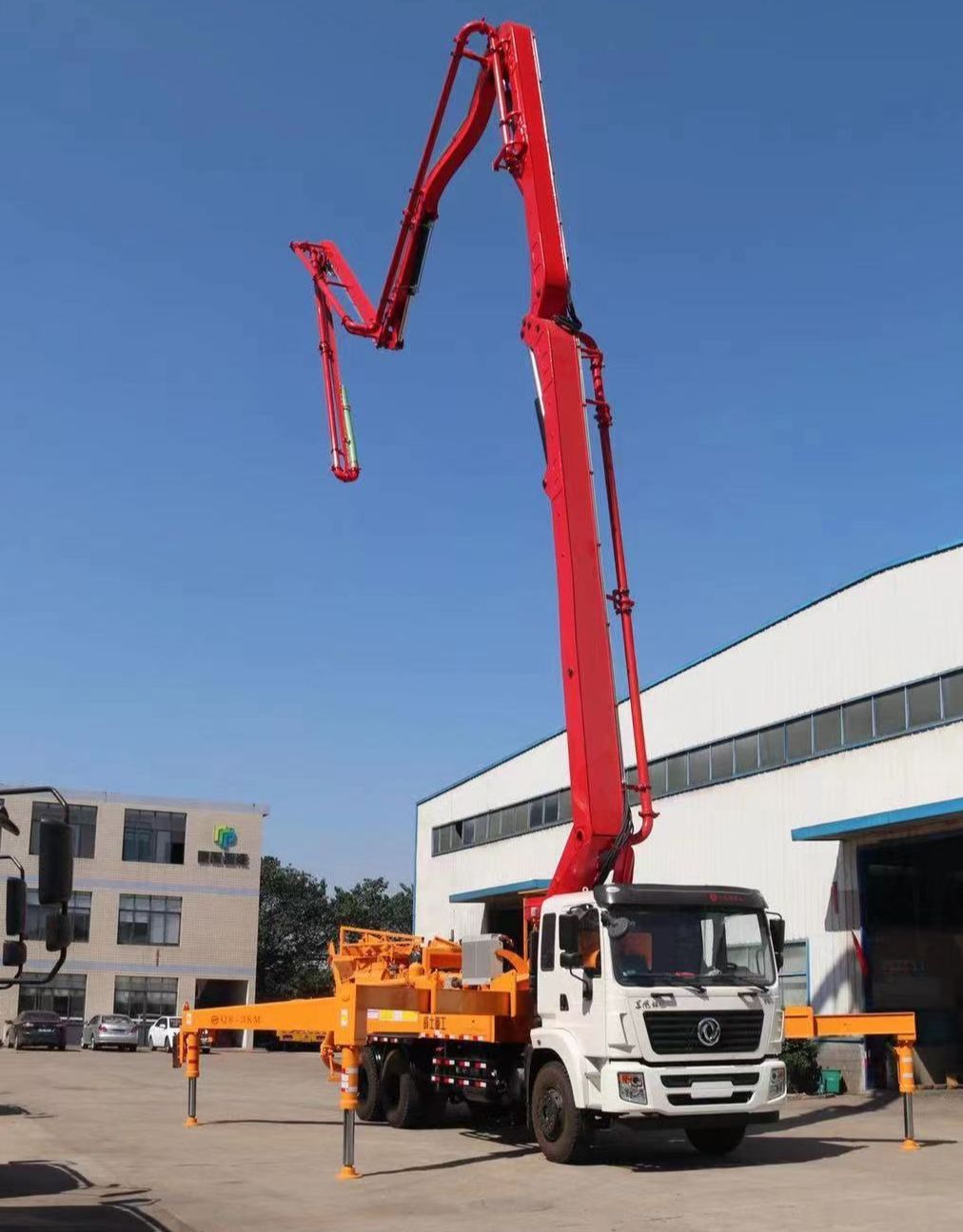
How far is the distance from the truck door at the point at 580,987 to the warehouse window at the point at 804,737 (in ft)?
36.9

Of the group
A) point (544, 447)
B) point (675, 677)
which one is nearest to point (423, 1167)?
point (544, 447)

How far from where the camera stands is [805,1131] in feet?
58.7

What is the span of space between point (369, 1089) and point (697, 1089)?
22.6ft

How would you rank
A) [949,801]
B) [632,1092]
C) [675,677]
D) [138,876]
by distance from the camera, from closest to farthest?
[632,1092] → [949,801] → [675,677] → [138,876]

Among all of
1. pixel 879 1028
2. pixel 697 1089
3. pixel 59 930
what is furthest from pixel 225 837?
pixel 59 930

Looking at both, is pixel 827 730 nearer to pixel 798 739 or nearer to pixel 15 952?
pixel 798 739

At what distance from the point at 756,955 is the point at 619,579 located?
491 centimetres

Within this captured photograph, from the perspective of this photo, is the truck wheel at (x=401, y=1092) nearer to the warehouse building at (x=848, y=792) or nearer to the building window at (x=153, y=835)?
the warehouse building at (x=848, y=792)

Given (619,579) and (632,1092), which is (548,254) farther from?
(632,1092)

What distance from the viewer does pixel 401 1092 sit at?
17891 mm

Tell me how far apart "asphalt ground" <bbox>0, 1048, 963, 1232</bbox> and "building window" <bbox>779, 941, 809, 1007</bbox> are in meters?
4.33

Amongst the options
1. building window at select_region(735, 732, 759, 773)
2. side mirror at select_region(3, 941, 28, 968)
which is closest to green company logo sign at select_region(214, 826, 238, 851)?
building window at select_region(735, 732, 759, 773)

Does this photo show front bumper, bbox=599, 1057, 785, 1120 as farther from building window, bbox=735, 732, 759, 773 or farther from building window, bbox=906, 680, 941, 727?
building window, bbox=735, 732, 759, 773

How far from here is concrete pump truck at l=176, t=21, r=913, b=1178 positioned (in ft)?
43.8
